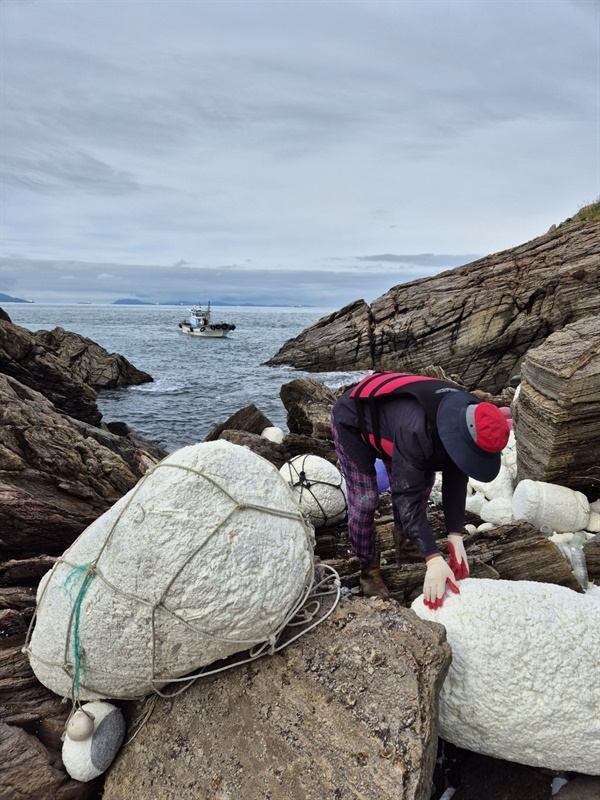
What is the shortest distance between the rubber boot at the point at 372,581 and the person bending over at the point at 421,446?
52 cm

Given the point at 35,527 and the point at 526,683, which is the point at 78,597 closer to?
the point at 35,527

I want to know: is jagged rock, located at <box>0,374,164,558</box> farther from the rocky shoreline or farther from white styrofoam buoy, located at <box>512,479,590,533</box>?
white styrofoam buoy, located at <box>512,479,590,533</box>

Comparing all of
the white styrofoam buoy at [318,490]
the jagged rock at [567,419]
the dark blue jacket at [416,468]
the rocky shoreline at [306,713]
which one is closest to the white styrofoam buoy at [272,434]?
the white styrofoam buoy at [318,490]

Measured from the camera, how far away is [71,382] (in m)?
15.5

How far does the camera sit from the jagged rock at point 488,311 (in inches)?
934

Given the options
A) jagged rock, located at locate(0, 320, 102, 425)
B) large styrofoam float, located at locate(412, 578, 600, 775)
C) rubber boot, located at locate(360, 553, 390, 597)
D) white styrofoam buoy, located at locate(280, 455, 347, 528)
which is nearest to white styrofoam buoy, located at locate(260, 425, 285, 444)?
white styrofoam buoy, located at locate(280, 455, 347, 528)

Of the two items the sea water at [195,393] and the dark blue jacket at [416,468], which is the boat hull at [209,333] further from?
the dark blue jacket at [416,468]

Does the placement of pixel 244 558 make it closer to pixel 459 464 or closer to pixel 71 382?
pixel 459 464

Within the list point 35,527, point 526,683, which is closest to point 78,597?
point 35,527

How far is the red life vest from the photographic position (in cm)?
340

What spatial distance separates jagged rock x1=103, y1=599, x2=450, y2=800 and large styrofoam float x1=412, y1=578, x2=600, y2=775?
0.26 m

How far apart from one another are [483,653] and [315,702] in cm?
107

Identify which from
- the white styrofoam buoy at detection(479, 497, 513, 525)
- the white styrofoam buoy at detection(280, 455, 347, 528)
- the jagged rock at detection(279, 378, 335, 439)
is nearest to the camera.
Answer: the white styrofoam buoy at detection(280, 455, 347, 528)

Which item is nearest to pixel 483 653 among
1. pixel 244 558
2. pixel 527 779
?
pixel 527 779
